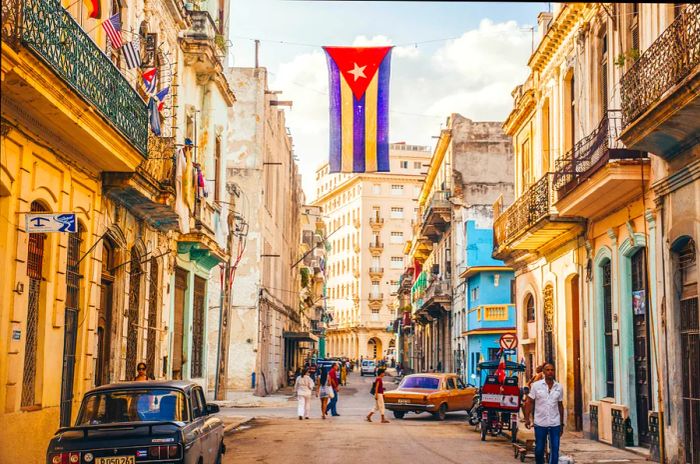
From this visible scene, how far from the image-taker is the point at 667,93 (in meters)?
12.8

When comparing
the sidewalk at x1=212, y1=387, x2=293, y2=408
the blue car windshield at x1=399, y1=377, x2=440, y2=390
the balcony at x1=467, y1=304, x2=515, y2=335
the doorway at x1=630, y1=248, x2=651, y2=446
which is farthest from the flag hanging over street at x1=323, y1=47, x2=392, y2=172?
the balcony at x1=467, y1=304, x2=515, y2=335

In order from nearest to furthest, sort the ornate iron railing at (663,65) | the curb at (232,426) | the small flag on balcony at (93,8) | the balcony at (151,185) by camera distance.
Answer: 1. the ornate iron railing at (663,65)
2. the small flag on balcony at (93,8)
3. the balcony at (151,185)
4. the curb at (232,426)

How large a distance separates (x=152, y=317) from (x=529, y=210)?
31.9ft

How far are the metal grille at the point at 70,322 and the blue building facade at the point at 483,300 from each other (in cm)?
2547

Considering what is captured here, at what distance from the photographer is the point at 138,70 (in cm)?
1948

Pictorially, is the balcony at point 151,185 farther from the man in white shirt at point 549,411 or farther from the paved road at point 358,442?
the man in white shirt at point 549,411

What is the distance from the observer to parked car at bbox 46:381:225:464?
32.8ft

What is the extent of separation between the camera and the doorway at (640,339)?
1756 cm

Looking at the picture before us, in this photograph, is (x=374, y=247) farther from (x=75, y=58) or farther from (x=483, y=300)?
(x=75, y=58)

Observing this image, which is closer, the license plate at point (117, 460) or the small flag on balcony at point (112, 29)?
the license plate at point (117, 460)

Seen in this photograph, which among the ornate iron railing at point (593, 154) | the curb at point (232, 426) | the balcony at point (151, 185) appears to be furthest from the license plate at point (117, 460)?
the curb at point (232, 426)

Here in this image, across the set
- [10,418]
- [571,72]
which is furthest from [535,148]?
[10,418]

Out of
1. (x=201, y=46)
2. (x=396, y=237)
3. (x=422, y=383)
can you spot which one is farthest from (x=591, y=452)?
(x=396, y=237)

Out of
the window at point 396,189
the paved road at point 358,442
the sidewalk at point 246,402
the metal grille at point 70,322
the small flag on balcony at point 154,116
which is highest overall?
the window at point 396,189
